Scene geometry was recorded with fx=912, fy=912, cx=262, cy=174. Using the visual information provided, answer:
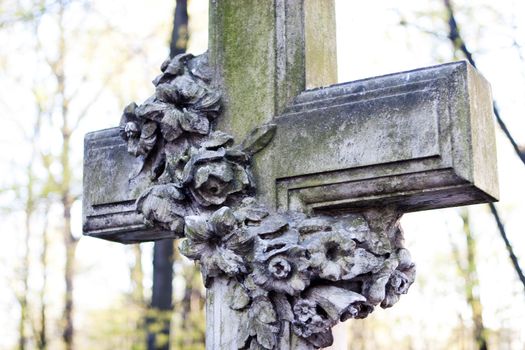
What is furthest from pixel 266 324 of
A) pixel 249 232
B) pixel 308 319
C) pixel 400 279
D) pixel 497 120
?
pixel 497 120

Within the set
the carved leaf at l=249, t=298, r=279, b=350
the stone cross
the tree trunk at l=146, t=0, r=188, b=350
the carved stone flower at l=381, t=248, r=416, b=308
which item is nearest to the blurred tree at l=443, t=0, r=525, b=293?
the tree trunk at l=146, t=0, r=188, b=350

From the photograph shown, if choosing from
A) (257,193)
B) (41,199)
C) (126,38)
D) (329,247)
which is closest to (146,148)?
(257,193)

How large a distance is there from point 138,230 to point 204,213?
2.06ft

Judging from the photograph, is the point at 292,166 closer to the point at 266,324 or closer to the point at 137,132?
the point at 266,324

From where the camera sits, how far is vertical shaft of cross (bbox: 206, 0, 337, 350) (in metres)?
4.02

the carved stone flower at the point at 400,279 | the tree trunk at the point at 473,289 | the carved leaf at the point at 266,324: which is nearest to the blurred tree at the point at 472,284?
the tree trunk at the point at 473,289

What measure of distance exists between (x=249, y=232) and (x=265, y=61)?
810mm

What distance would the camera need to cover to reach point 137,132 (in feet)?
13.8

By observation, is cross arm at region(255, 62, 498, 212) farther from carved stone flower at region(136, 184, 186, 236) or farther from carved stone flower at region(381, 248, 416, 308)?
carved stone flower at region(136, 184, 186, 236)

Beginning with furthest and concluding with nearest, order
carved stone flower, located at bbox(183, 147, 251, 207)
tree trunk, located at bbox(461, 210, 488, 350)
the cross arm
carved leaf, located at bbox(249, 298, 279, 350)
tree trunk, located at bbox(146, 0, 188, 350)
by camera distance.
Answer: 1. tree trunk, located at bbox(461, 210, 488, 350)
2. tree trunk, located at bbox(146, 0, 188, 350)
3. carved stone flower, located at bbox(183, 147, 251, 207)
4. carved leaf, located at bbox(249, 298, 279, 350)
5. the cross arm

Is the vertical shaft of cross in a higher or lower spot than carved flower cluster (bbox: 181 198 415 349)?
higher

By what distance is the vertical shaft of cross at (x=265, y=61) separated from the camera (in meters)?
4.02

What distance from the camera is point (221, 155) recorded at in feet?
12.7

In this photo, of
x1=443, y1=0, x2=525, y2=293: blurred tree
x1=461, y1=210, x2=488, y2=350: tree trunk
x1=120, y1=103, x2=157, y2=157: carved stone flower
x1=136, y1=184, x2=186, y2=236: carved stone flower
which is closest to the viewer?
x1=136, y1=184, x2=186, y2=236: carved stone flower
